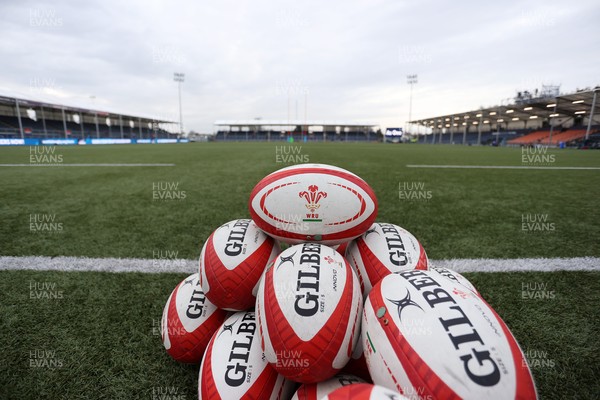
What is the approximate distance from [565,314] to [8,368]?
3632 millimetres

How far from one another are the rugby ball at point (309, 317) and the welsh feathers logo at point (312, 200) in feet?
1.14

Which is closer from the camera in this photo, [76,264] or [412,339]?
[412,339]

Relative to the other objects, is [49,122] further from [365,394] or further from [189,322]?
[365,394]

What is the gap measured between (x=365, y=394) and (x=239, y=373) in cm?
68

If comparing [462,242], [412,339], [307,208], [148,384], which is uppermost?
[307,208]

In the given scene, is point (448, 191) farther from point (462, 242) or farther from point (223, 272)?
point (223, 272)

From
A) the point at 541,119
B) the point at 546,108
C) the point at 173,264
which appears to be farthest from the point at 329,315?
the point at 541,119

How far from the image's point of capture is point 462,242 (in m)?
3.35

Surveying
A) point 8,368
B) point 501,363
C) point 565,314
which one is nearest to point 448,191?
point 565,314

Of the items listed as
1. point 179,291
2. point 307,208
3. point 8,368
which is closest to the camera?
point 8,368

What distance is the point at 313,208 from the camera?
183cm

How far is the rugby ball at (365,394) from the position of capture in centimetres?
99

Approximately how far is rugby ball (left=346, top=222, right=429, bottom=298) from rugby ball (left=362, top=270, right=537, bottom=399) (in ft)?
1.17

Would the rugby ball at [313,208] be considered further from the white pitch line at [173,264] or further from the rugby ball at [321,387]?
the white pitch line at [173,264]
